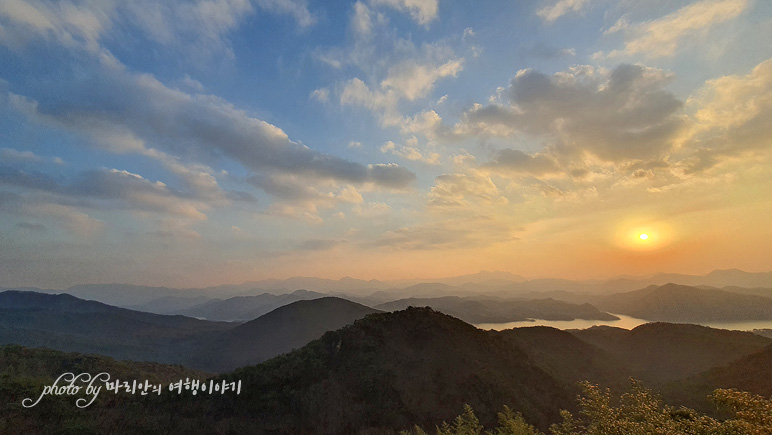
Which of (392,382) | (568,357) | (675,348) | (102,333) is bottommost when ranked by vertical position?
(102,333)

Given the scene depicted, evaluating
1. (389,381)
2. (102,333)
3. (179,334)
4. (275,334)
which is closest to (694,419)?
(389,381)

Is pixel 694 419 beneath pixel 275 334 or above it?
above

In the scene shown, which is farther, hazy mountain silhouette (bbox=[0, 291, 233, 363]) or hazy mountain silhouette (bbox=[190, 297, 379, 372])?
hazy mountain silhouette (bbox=[190, 297, 379, 372])

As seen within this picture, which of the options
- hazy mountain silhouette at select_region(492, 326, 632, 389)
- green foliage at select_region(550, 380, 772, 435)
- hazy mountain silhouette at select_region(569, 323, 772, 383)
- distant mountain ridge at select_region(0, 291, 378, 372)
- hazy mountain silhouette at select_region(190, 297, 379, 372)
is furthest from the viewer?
hazy mountain silhouette at select_region(190, 297, 379, 372)

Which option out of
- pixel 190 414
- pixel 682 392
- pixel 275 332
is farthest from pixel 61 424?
pixel 275 332

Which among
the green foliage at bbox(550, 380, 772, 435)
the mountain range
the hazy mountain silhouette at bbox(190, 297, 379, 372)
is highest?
the green foliage at bbox(550, 380, 772, 435)

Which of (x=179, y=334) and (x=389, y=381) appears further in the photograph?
(x=179, y=334)

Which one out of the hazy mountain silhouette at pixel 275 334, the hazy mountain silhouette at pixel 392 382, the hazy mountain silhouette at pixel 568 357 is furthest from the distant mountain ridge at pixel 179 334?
the hazy mountain silhouette at pixel 568 357

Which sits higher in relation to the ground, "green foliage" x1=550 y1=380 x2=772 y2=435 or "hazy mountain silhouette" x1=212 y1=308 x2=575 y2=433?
"green foliage" x1=550 y1=380 x2=772 y2=435

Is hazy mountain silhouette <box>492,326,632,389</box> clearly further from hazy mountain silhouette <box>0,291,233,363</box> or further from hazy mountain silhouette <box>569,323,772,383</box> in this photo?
hazy mountain silhouette <box>0,291,233,363</box>

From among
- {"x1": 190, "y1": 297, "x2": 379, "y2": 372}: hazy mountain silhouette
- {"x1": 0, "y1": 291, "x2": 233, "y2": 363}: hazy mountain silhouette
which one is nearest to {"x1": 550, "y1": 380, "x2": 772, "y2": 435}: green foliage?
{"x1": 190, "y1": 297, "x2": 379, "y2": 372}: hazy mountain silhouette

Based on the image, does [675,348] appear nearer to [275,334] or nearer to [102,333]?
Result: [275,334]

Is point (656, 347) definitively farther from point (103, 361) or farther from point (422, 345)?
point (103, 361)
